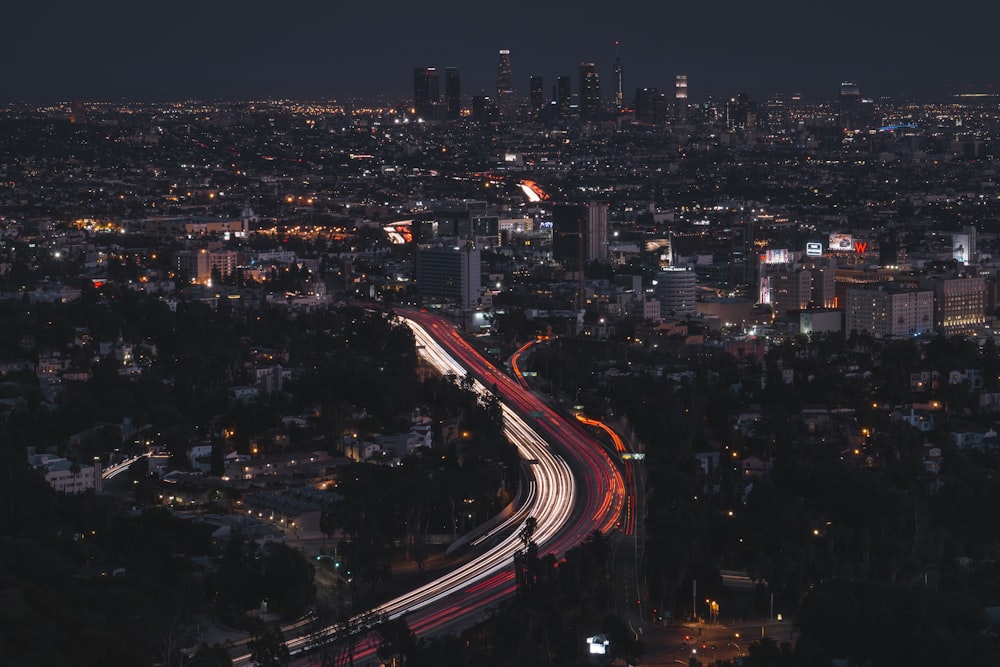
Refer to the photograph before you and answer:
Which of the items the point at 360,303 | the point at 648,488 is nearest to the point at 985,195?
the point at 360,303

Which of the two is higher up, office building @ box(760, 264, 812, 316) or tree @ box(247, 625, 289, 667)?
office building @ box(760, 264, 812, 316)

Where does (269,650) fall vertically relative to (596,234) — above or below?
below

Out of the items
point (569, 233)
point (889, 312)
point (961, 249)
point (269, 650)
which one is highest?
point (569, 233)

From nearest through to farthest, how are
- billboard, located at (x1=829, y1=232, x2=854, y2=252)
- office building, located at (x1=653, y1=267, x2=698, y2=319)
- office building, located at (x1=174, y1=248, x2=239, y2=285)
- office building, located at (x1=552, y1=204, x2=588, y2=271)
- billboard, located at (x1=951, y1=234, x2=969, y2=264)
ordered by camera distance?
1. office building, located at (x1=653, y1=267, x2=698, y2=319)
2. office building, located at (x1=174, y1=248, x2=239, y2=285)
3. billboard, located at (x1=951, y1=234, x2=969, y2=264)
4. office building, located at (x1=552, y1=204, x2=588, y2=271)
5. billboard, located at (x1=829, y1=232, x2=854, y2=252)

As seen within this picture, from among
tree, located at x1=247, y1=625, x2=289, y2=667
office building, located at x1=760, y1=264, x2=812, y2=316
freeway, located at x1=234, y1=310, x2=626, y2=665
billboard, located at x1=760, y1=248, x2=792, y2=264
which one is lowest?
freeway, located at x1=234, y1=310, x2=626, y2=665

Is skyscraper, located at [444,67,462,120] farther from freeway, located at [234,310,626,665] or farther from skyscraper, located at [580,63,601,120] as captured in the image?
freeway, located at [234,310,626,665]

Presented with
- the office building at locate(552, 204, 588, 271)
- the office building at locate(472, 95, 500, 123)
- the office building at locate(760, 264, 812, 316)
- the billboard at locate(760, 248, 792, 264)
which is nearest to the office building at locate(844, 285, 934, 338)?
the office building at locate(760, 264, 812, 316)

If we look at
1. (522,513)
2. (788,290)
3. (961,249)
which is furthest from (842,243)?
(522,513)

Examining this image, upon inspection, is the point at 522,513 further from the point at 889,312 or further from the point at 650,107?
the point at 650,107

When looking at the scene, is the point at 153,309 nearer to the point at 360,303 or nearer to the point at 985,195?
the point at 360,303
